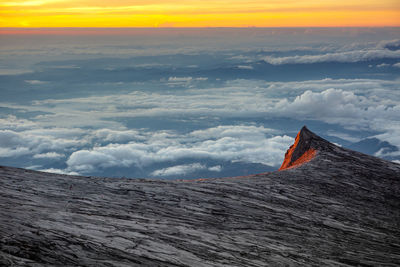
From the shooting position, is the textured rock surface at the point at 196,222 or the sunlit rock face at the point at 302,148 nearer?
the textured rock surface at the point at 196,222

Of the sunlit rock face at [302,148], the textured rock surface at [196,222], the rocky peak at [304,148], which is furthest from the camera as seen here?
the sunlit rock face at [302,148]

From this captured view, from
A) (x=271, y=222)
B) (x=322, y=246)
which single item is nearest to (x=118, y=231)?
(x=271, y=222)

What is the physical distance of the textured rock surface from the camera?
520 inches

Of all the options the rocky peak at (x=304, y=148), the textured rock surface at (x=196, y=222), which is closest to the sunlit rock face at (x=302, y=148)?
the rocky peak at (x=304, y=148)

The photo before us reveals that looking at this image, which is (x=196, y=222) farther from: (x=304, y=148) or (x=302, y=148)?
(x=302, y=148)

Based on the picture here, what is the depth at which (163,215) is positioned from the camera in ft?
55.7

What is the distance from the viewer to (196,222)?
16797mm

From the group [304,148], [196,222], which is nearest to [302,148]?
[304,148]

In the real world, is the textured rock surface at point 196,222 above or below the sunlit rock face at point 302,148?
below

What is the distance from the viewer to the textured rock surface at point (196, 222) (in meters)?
13.2

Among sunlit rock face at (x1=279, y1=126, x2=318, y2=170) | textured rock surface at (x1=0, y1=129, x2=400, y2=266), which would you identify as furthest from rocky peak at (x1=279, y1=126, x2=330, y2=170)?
textured rock surface at (x1=0, y1=129, x2=400, y2=266)

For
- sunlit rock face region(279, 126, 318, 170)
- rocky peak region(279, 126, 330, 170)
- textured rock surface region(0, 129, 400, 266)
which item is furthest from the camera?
sunlit rock face region(279, 126, 318, 170)

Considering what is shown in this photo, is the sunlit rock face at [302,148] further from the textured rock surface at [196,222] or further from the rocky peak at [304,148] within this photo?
the textured rock surface at [196,222]

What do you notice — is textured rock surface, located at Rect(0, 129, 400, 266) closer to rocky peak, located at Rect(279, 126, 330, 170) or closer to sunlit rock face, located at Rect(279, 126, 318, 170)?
rocky peak, located at Rect(279, 126, 330, 170)
